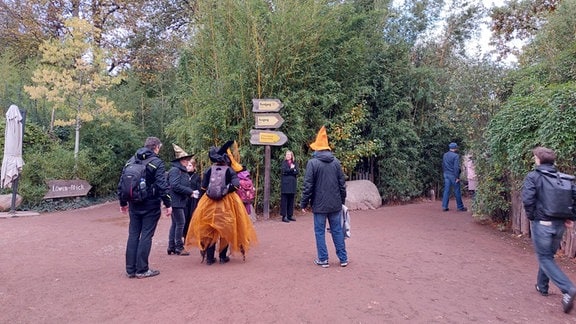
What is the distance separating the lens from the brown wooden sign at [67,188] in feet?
37.7

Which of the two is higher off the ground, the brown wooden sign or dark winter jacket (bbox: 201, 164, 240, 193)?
dark winter jacket (bbox: 201, 164, 240, 193)

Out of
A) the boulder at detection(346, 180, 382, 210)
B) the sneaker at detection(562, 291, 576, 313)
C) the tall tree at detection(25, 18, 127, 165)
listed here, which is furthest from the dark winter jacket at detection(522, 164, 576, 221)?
the tall tree at detection(25, 18, 127, 165)

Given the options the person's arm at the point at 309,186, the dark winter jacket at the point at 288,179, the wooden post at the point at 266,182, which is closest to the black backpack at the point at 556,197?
the person's arm at the point at 309,186

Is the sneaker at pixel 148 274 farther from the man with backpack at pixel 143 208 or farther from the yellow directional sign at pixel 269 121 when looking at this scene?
the yellow directional sign at pixel 269 121

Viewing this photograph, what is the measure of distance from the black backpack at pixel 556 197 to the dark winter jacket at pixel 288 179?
557 cm

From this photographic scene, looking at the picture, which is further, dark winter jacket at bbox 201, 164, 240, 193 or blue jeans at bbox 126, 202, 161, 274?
dark winter jacket at bbox 201, 164, 240, 193

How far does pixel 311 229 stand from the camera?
334 inches

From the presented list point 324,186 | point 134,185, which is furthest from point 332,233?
point 134,185

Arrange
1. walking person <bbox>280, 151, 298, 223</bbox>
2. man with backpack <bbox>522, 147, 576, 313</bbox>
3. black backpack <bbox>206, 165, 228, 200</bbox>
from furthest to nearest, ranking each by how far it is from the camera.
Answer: walking person <bbox>280, 151, 298, 223</bbox> < black backpack <bbox>206, 165, 228, 200</bbox> < man with backpack <bbox>522, 147, 576, 313</bbox>

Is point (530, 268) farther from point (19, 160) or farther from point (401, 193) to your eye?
point (19, 160)

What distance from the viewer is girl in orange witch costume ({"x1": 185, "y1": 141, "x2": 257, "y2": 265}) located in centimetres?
557

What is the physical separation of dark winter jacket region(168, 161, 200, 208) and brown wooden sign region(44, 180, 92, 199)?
6708mm

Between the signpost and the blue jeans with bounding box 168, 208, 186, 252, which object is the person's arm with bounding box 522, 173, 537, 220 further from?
the signpost

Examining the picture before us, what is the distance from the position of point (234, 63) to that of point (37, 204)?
257 inches
